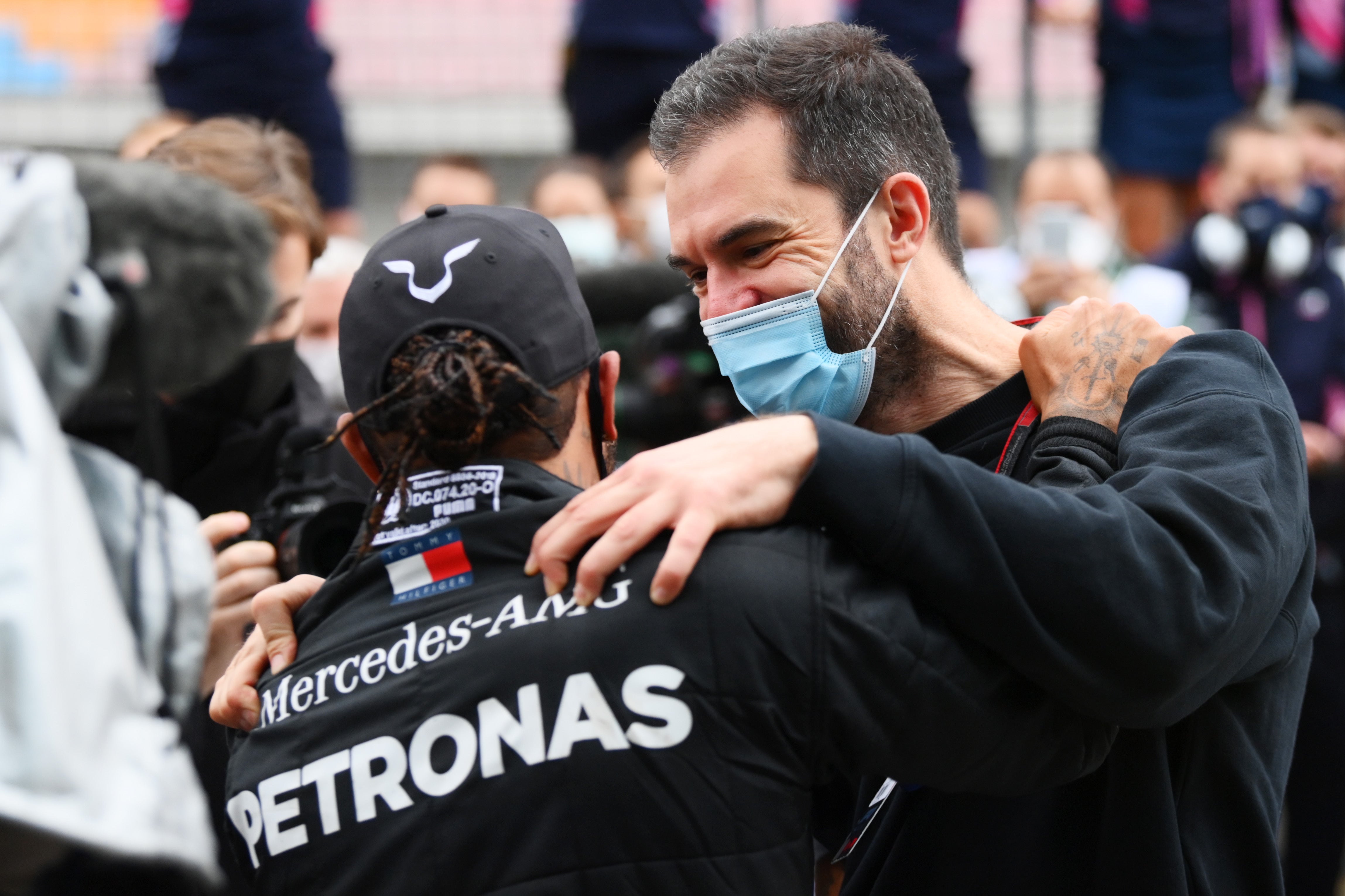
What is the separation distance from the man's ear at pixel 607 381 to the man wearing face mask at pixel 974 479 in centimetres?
21

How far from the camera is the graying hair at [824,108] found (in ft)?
6.49

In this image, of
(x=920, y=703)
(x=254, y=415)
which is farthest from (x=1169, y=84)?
(x=920, y=703)

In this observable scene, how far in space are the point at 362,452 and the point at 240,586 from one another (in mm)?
618

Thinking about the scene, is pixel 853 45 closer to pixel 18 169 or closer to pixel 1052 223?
pixel 18 169

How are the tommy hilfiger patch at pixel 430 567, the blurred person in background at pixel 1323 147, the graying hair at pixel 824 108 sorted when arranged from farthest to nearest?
the blurred person in background at pixel 1323 147, the graying hair at pixel 824 108, the tommy hilfiger patch at pixel 430 567

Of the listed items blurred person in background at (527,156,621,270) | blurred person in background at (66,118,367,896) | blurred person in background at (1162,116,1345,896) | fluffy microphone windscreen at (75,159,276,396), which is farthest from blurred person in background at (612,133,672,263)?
fluffy microphone windscreen at (75,159,276,396)

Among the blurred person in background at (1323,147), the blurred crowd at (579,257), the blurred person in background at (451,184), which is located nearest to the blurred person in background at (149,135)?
the blurred crowd at (579,257)

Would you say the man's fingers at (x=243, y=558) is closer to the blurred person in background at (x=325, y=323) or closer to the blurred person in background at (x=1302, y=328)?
the blurred person in background at (x=325, y=323)

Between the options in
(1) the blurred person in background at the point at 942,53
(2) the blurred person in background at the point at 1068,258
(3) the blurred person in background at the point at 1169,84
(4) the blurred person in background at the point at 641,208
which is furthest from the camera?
(3) the blurred person in background at the point at 1169,84

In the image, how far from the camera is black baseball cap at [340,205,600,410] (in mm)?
1507

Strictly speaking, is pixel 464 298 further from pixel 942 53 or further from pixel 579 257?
pixel 942 53

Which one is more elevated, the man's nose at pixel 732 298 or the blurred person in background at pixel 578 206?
the man's nose at pixel 732 298

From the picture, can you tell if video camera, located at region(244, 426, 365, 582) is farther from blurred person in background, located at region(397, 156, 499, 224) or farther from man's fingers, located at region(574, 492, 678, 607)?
blurred person in background, located at region(397, 156, 499, 224)

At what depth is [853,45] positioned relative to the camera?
6.79ft
